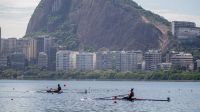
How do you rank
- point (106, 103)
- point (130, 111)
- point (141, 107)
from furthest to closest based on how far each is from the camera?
point (106, 103) < point (141, 107) < point (130, 111)

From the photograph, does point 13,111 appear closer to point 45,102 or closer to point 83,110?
point 83,110

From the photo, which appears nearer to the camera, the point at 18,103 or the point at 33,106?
the point at 33,106

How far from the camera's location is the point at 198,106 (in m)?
95.1

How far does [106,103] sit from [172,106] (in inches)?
370

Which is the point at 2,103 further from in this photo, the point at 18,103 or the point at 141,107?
the point at 141,107

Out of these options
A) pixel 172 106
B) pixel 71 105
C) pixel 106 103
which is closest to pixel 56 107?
pixel 71 105

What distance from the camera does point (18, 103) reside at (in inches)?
3910

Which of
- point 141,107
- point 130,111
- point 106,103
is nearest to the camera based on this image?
point 130,111

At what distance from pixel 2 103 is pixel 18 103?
2.34m

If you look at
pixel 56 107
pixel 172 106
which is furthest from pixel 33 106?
pixel 172 106

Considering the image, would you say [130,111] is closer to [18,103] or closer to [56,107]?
[56,107]

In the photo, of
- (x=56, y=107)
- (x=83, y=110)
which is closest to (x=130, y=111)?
(x=83, y=110)

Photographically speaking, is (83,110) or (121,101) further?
(121,101)

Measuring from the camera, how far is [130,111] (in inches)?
3290
